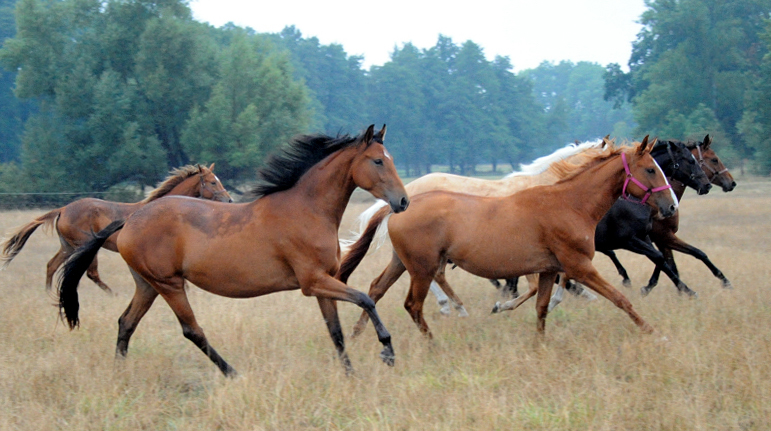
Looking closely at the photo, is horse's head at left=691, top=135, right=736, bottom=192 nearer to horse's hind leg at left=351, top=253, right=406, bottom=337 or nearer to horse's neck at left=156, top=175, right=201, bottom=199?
horse's hind leg at left=351, top=253, right=406, bottom=337

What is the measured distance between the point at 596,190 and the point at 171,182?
17.4ft

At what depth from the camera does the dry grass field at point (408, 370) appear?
13.2ft

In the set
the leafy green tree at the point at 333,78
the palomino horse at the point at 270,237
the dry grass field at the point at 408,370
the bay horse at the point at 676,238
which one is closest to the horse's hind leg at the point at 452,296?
the dry grass field at the point at 408,370

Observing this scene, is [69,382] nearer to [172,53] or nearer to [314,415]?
[314,415]

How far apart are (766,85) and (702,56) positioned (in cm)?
1228

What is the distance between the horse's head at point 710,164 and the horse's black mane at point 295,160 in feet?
16.6

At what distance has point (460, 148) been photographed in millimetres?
61594

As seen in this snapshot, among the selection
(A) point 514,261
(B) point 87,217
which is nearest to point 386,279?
(A) point 514,261

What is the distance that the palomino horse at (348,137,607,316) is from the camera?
7.55 m

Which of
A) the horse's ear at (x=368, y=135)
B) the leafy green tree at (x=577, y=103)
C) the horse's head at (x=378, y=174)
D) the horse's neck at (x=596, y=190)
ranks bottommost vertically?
the leafy green tree at (x=577, y=103)

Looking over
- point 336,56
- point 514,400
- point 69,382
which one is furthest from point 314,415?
point 336,56


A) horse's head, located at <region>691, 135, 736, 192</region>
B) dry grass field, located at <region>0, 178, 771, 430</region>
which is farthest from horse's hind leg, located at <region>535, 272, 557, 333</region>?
horse's head, located at <region>691, 135, 736, 192</region>

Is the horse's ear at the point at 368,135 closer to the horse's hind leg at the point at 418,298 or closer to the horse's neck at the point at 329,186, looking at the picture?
the horse's neck at the point at 329,186

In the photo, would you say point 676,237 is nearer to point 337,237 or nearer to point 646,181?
point 646,181
